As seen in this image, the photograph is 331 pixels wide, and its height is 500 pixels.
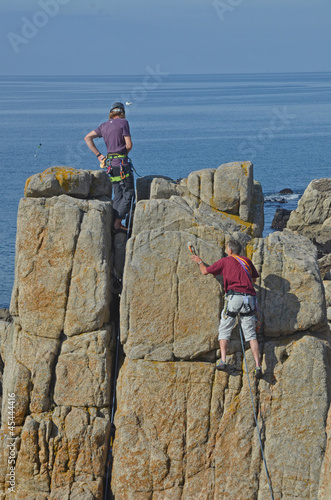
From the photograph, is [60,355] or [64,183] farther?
[64,183]

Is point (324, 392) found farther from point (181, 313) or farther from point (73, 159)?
point (73, 159)

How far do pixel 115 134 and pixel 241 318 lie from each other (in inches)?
235

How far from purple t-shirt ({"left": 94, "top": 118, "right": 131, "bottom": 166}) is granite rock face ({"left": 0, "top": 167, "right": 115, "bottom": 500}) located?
2.30 meters

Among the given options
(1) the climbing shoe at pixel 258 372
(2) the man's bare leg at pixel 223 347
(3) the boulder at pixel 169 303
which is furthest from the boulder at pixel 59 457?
(1) the climbing shoe at pixel 258 372

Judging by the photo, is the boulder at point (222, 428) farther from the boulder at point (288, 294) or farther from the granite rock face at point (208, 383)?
the boulder at point (288, 294)

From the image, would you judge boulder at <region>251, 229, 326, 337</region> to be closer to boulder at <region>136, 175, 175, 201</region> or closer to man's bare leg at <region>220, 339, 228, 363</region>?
man's bare leg at <region>220, 339, 228, 363</region>

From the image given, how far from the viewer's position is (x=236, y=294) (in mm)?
13750

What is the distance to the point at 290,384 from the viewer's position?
46.2 ft

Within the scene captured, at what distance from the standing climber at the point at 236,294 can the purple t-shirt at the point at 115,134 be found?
4186 mm

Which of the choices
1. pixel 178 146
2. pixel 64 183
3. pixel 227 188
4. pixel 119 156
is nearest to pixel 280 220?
pixel 227 188

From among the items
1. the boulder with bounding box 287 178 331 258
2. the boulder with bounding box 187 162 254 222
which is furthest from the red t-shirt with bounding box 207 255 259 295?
the boulder with bounding box 287 178 331 258

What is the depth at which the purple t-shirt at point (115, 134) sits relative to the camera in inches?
649

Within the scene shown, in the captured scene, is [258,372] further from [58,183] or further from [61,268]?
[58,183]

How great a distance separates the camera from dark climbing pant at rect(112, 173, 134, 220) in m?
16.4
